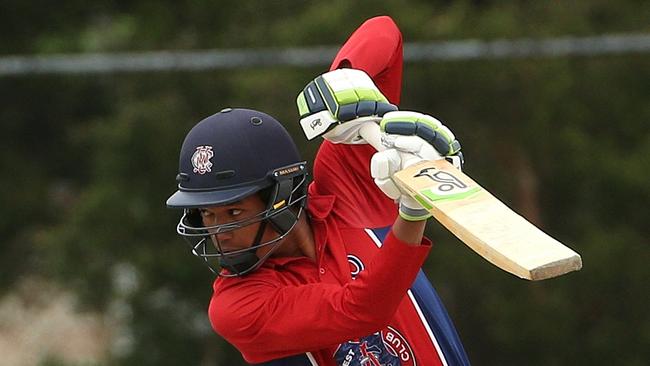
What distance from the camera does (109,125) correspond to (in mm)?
8953

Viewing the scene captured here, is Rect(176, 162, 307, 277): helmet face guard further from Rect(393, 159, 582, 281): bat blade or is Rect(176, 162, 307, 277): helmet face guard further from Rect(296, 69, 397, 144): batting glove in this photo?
Rect(393, 159, 582, 281): bat blade

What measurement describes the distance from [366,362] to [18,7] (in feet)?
23.5

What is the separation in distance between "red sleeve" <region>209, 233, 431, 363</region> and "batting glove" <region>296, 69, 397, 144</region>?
37 centimetres

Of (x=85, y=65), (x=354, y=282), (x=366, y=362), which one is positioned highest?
(x=354, y=282)

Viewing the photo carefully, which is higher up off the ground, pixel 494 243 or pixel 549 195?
pixel 494 243

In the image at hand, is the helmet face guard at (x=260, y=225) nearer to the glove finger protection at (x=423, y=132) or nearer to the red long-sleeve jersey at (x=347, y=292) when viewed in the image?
the red long-sleeve jersey at (x=347, y=292)

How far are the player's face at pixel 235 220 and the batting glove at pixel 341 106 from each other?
241 mm

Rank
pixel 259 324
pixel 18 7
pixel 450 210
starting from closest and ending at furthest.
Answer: pixel 450 210
pixel 259 324
pixel 18 7

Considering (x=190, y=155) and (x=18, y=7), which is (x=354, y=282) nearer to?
(x=190, y=155)

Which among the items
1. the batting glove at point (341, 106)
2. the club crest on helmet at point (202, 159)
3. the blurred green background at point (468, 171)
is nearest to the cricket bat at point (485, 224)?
the batting glove at point (341, 106)

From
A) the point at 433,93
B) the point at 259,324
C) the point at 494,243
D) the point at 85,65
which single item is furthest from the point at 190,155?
the point at 85,65

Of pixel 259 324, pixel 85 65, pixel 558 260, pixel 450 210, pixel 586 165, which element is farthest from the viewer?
pixel 85 65

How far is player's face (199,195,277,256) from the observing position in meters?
3.37

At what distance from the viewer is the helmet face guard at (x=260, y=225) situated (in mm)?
3355
